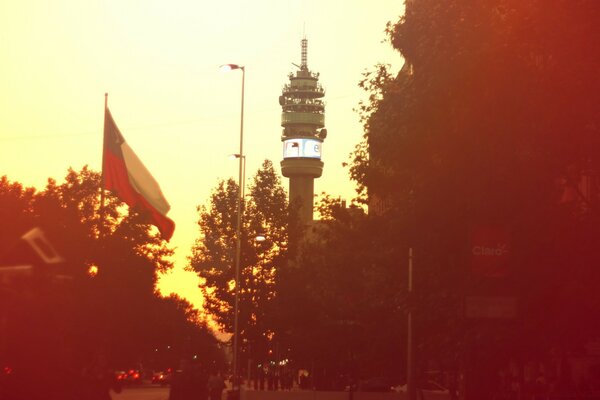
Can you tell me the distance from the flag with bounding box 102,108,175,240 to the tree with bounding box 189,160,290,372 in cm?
4437

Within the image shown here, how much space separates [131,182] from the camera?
32.5 metres

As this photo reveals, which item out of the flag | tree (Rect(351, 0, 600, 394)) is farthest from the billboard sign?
the flag

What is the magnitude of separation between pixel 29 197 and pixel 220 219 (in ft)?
118

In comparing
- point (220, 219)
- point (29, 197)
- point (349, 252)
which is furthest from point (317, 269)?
point (220, 219)

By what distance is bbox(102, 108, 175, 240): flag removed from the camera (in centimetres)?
3169

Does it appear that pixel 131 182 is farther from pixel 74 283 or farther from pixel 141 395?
pixel 141 395

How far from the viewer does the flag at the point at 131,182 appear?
3169 cm

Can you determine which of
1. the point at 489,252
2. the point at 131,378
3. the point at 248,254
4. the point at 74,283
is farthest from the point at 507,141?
the point at 131,378

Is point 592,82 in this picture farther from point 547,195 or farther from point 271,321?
point 271,321

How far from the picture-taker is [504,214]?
2870 cm

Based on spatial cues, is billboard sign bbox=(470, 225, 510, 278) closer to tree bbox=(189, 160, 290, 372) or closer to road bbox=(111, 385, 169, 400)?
road bbox=(111, 385, 169, 400)

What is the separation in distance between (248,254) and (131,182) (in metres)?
49.7

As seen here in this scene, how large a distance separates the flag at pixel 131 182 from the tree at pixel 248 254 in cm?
4437

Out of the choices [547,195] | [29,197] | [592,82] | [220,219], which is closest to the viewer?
[592,82]
